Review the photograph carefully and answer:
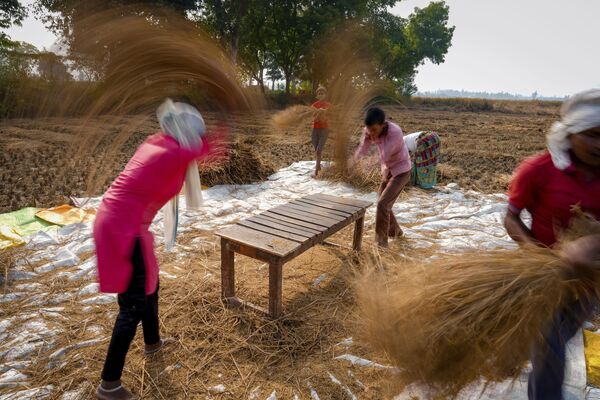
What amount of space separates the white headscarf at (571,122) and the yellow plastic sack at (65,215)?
162 inches

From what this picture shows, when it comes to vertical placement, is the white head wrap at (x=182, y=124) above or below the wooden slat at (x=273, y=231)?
above

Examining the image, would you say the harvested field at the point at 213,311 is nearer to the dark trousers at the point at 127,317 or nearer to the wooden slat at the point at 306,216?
the dark trousers at the point at 127,317

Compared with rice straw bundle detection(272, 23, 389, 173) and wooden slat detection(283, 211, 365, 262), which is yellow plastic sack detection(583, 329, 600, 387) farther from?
rice straw bundle detection(272, 23, 389, 173)

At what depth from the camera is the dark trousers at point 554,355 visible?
1369mm

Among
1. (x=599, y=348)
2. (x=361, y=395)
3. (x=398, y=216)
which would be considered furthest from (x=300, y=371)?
(x=398, y=216)

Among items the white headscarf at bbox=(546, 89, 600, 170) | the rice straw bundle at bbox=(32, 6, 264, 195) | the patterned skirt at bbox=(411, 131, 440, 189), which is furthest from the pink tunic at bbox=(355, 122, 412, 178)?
the patterned skirt at bbox=(411, 131, 440, 189)

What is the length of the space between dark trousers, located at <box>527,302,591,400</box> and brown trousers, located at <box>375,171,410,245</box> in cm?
213

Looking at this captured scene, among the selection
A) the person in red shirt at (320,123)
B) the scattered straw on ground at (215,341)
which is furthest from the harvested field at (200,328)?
the person in red shirt at (320,123)

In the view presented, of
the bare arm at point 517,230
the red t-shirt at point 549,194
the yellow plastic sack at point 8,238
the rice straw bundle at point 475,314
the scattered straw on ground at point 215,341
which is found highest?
the red t-shirt at point 549,194

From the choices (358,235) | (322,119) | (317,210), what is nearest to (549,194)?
(317,210)

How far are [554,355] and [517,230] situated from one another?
0.50m

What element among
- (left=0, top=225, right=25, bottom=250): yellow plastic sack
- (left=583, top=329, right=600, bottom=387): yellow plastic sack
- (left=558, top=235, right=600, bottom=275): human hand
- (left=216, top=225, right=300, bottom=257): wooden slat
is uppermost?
(left=558, top=235, right=600, bottom=275): human hand

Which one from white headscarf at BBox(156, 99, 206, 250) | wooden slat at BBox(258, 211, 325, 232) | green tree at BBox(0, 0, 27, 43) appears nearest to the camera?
white headscarf at BBox(156, 99, 206, 250)

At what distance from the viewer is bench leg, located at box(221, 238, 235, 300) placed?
8.59 feet
